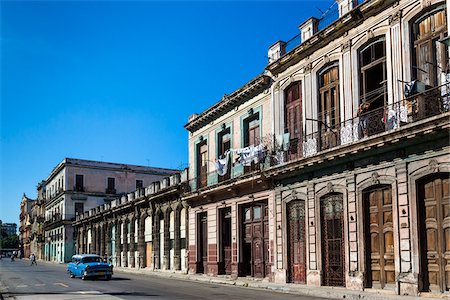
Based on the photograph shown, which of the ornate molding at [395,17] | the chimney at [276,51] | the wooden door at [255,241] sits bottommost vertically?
the wooden door at [255,241]

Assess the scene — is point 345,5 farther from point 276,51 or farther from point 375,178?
point 375,178

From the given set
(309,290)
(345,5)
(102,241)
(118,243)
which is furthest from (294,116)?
(102,241)

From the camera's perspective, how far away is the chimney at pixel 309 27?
22.8 metres

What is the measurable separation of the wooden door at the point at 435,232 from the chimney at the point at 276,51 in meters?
10.4

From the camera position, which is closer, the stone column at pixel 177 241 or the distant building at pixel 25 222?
the stone column at pixel 177 241

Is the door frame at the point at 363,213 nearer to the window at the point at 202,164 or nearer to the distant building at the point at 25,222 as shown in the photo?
the window at the point at 202,164

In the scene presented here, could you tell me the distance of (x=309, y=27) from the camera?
2309cm

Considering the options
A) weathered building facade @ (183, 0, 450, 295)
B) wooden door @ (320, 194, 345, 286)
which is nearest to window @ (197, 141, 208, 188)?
weathered building facade @ (183, 0, 450, 295)

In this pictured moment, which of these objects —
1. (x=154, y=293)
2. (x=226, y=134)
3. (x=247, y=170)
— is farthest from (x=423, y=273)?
(x=226, y=134)

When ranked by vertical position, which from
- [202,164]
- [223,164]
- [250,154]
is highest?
[202,164]

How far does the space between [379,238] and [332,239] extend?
2671 mm

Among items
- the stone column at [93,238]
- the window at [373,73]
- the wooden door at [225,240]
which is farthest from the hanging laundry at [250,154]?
the stone column at [93,238]

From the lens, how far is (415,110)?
16969mm

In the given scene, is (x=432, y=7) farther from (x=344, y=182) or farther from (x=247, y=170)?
(x=247, y=170)
